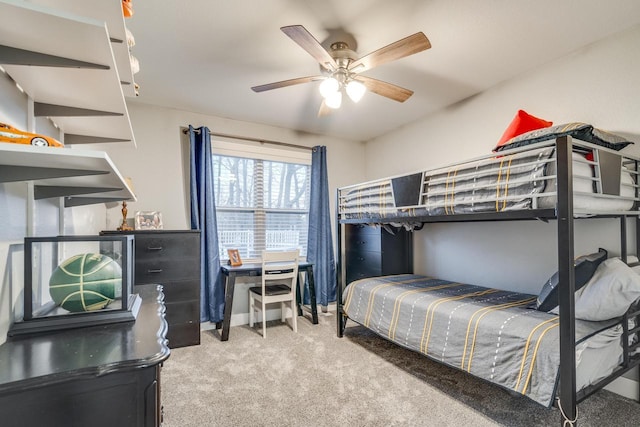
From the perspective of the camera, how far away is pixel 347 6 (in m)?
1.77

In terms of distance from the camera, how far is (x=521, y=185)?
1.69 m

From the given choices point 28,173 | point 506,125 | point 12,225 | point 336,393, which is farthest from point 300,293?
point 28,173

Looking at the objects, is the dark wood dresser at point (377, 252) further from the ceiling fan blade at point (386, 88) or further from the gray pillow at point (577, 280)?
the gray pillow at point (577, 280)

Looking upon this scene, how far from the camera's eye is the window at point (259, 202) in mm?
3586

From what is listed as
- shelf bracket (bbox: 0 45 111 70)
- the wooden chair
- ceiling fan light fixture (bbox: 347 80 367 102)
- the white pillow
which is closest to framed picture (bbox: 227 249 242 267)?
the wooden chair

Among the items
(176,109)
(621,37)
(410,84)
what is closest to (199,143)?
(176,109)

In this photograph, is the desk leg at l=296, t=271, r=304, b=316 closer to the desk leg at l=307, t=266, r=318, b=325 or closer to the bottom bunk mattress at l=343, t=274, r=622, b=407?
the desk leg at l=307, t=266, r=318, b=325

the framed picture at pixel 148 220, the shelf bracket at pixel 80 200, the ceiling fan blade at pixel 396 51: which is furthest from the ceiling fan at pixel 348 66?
the framed picture at pixel 148 220

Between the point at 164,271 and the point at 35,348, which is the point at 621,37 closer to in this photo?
the point at 35,348

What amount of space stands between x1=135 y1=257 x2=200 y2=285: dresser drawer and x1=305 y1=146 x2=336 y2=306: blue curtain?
147cm

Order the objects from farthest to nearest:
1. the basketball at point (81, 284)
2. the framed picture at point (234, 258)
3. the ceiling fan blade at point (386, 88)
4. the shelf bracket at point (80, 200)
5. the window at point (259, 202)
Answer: the window at point (259, 202) < the framed picture at point (234, 258) < the ceiling fan blade at point (386, 88) < the shelf bracket at point (80, 200) < the basketball at point (81, 284)

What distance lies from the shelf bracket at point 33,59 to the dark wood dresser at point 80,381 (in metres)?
0.78

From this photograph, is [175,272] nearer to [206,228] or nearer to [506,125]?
[206,228]

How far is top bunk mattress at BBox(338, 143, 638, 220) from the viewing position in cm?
159
